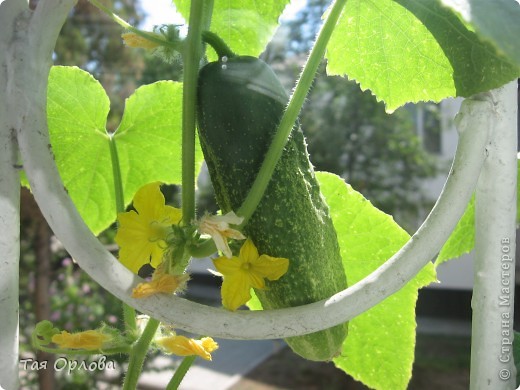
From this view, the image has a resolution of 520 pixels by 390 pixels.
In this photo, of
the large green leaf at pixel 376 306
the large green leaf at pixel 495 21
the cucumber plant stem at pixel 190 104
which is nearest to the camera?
the large green leaf at pixel 495 21

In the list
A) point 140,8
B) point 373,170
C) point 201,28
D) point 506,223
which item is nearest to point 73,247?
point 201,28

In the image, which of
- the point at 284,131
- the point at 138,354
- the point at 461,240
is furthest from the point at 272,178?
the point at 461,240

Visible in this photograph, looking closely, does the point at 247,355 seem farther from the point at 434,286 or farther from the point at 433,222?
the point at 433,222

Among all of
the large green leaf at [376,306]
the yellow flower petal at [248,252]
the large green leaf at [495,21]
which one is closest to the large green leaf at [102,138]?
the large green leaf at [376,306]

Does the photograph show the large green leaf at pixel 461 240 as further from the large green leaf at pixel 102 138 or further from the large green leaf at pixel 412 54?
Answer: the large green leaf at pixel 102 138

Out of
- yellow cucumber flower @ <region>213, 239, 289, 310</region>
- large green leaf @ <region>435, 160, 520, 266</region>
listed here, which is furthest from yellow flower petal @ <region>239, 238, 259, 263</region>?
Result: large green leaf @ <region>435, 160, 520, 266</region>

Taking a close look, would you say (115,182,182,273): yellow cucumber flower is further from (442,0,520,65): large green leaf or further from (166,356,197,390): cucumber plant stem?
(442,0,520,65): large green leaf
